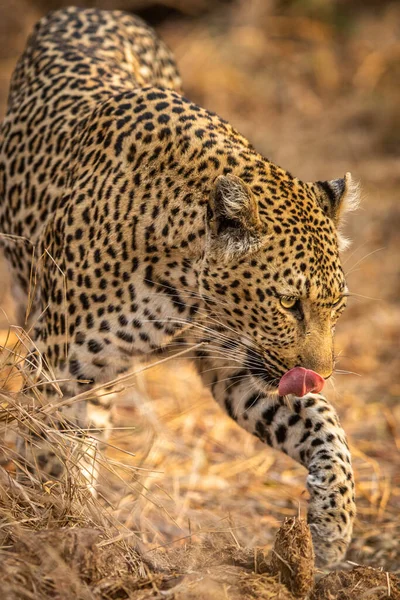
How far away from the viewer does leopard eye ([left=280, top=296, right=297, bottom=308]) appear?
4.64 metres

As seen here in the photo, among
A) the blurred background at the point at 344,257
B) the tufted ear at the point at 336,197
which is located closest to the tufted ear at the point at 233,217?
the tufted ear at the point at 336,197

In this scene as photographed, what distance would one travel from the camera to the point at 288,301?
4.66 metres

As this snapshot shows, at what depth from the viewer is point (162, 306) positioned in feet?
16.5

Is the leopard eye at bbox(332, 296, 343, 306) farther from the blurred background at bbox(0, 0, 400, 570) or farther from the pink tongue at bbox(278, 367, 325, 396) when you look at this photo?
the blurred background at bbox(0, 0, 400, 570)

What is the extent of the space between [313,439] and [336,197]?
130cm

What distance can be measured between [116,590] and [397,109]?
36.8ft

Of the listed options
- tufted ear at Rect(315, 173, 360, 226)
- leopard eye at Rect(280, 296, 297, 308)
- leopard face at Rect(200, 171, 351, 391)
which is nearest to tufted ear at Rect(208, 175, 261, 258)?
leopard face at Rect(200, 171, 351, 391)

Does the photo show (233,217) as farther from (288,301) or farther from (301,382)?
(301,382)

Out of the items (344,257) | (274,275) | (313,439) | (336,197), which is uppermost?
(336,197)

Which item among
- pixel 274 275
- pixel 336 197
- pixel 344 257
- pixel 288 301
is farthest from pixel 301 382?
pixel 344 257

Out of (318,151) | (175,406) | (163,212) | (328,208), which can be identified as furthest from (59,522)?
(318,151)

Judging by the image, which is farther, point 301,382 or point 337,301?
point 337,301

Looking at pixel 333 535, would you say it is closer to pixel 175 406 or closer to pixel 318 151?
pixel 175 406

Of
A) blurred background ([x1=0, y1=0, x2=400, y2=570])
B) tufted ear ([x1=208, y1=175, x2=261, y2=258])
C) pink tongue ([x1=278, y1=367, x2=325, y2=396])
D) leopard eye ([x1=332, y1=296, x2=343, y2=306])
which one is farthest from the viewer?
blurred background ([x1=0, y1=0, x2=400, y2=570])
